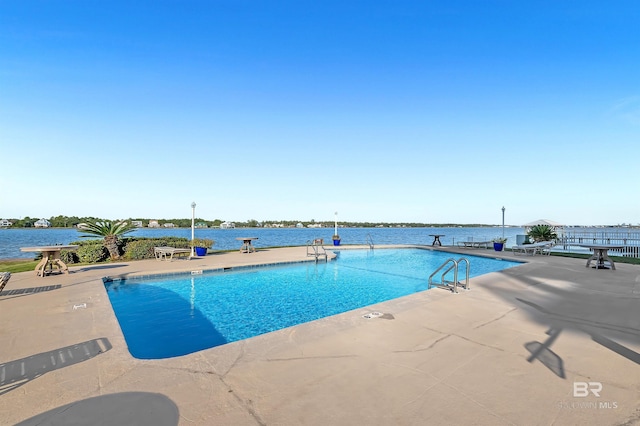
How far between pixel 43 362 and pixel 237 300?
15.0ft

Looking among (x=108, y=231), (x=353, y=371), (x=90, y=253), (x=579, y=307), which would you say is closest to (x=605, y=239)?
(x=579, y=307)

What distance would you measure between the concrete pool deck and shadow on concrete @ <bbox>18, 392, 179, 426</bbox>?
1 centimetres

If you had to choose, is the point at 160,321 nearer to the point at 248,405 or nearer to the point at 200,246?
the point at 248,405

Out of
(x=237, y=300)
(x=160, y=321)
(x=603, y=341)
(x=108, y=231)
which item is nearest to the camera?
(x=603, y=341)

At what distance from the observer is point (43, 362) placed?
3332 mm

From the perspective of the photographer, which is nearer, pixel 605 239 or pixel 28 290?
pixel 28 290

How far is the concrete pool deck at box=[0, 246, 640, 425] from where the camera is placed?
2.38m

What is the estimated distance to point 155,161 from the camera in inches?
926

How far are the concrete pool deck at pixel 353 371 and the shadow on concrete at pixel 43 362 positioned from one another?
2cm

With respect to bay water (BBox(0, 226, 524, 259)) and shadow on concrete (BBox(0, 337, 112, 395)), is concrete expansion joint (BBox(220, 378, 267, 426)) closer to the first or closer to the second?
shadow on concrete (BBox(0, 337, 112, 395))

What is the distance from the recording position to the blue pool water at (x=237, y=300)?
5535 millimetres

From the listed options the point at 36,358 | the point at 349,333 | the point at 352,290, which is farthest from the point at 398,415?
the point at 352,290

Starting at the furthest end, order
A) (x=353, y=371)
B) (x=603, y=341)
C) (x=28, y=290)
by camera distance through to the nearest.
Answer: (x=28, y=290) → (x=603, y=341) → (x=353, y=371)

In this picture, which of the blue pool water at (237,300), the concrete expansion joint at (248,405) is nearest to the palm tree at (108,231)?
the blue pool water at (237,300)
